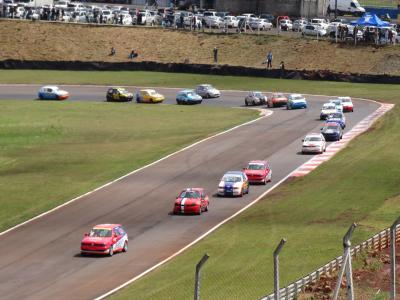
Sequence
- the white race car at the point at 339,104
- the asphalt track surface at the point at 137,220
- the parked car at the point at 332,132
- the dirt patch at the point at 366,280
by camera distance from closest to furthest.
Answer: the dirt patch at the point at 366,280
the asphalt track surface at the point at 137,220
the parked car at the point at 332,132
the white race car at the point at 339,104

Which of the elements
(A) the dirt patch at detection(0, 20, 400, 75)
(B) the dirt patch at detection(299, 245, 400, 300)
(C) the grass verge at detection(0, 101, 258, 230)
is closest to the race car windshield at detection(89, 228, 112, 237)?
(C) the grass verge at detection(0, 101, 258, 230)

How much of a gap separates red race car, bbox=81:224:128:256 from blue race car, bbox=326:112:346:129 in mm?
35953

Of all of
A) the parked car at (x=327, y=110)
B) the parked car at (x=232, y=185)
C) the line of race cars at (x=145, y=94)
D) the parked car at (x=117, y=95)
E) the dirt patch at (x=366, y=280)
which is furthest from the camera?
the parked car at (x=117, y=95)

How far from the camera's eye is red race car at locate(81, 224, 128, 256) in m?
42.2

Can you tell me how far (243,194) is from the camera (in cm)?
5559

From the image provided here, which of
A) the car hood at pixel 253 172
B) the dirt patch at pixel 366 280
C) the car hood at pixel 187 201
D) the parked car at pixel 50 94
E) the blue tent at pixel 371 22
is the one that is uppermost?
the dirt patch at pixel 366 280

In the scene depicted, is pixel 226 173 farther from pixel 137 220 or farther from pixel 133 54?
pixel 133 54

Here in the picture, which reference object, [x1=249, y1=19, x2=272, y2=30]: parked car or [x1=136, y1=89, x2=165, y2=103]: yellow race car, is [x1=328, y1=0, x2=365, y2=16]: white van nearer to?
[x1=249, y1=19, x2=272, y2=30]: parked car

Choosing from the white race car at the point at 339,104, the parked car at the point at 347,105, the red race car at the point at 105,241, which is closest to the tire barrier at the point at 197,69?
the parked car at the point at 347,105

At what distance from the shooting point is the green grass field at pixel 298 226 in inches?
1350

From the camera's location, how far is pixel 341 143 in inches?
2820

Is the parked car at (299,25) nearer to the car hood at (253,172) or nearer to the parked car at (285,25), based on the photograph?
the parked car at (285,25)

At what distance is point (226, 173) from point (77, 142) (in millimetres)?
19884

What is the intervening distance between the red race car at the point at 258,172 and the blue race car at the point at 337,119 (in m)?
19.0
